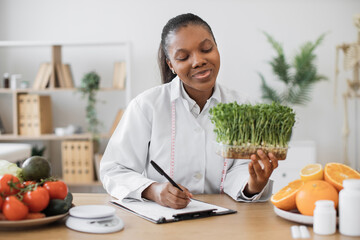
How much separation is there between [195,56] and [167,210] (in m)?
0.66

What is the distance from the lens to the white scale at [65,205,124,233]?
1.40 metres

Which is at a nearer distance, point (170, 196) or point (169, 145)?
point (170, 196)

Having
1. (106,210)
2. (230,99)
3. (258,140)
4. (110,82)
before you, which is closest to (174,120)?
(230,99)

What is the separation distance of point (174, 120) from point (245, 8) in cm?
371

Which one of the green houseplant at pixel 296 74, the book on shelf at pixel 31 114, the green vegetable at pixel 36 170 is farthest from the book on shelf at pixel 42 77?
the green vegetable at pixel 36 170

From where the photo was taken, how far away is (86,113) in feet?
17.9

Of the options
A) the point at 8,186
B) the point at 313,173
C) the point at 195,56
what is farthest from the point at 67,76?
the point at 313,173

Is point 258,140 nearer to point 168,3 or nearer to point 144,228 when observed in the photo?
point 144,228

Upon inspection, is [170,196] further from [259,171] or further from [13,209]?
[13,209]

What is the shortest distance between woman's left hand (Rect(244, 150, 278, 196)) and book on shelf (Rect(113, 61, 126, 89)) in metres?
3.46

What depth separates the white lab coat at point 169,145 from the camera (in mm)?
2039

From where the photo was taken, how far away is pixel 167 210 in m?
1.64

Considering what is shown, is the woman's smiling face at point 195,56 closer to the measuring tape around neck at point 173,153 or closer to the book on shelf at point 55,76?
the measuring tape around neck at point 173,153

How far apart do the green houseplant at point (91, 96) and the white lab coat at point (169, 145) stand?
302cm
